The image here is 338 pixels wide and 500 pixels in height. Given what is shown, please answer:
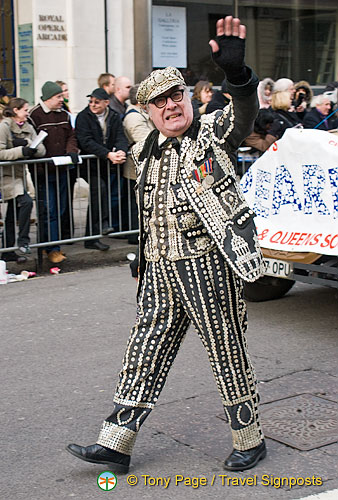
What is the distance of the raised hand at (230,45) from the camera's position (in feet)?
12.2

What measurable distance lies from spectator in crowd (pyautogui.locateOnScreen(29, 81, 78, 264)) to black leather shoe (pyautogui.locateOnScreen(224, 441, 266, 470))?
5.44 metres

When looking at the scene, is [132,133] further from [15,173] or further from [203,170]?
[203,170]

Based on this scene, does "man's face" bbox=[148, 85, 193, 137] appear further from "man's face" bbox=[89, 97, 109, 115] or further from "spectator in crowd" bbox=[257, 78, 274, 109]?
"spectator in crowd" bbox=[257, 78, 274, 109]

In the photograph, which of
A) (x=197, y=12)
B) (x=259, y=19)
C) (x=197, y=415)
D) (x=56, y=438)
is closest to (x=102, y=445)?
(x=56, y=438)

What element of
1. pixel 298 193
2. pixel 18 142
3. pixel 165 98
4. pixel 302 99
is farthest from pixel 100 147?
pixel 165 98

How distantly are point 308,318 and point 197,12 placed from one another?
422 inches

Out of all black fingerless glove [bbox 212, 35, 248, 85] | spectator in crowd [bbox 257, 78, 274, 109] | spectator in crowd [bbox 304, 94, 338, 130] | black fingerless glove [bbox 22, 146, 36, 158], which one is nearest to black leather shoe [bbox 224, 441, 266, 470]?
black fingerless glove [bbox 212, 35, 248, 85]

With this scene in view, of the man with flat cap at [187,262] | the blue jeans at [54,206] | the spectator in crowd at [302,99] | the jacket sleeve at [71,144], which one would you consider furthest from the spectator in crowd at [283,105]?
the man with flat cap at [187,262]

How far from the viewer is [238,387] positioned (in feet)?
14.0

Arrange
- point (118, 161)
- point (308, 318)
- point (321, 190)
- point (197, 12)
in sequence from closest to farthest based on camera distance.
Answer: point (321, 190) → point (308, 318) → point (118, 161) → point (197, 12)

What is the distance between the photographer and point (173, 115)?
4.12 meters

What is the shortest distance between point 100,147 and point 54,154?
546 mm

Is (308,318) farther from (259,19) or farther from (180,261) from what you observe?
(259,19)

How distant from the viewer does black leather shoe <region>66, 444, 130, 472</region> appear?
4.26 metres
